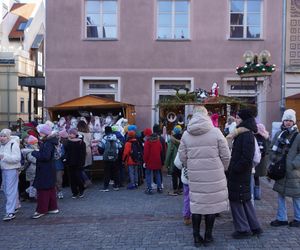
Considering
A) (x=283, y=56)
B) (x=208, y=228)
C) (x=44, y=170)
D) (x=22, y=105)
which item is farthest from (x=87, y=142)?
(x=22, y=105)

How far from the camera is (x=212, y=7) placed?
17.0m

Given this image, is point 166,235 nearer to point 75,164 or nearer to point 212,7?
point 75,164


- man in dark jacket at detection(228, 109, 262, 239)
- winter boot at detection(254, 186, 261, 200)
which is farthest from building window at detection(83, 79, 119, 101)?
man in dark jacket at detection(228, 109, 262, 239)

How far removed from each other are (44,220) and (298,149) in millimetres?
4352

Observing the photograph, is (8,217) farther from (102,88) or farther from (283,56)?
(283,56)

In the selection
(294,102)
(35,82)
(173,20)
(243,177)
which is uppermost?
Result: (173,20)

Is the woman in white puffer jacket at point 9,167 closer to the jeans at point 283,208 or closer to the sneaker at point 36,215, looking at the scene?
the sneaker at point 36,215

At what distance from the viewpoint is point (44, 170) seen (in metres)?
8.05

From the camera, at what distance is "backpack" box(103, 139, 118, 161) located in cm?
1101

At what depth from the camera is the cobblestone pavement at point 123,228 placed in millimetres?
6414

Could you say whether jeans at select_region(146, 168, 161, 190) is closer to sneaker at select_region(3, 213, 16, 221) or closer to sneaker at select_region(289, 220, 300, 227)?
sneaker at select_region(3, 213, 16, 221)

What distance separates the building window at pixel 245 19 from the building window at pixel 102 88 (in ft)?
Result: 15.6

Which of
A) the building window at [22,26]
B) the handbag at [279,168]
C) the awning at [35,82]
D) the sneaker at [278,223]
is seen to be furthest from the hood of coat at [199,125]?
the building window at [22,26]

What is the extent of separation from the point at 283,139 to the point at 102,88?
1098 centimetres
